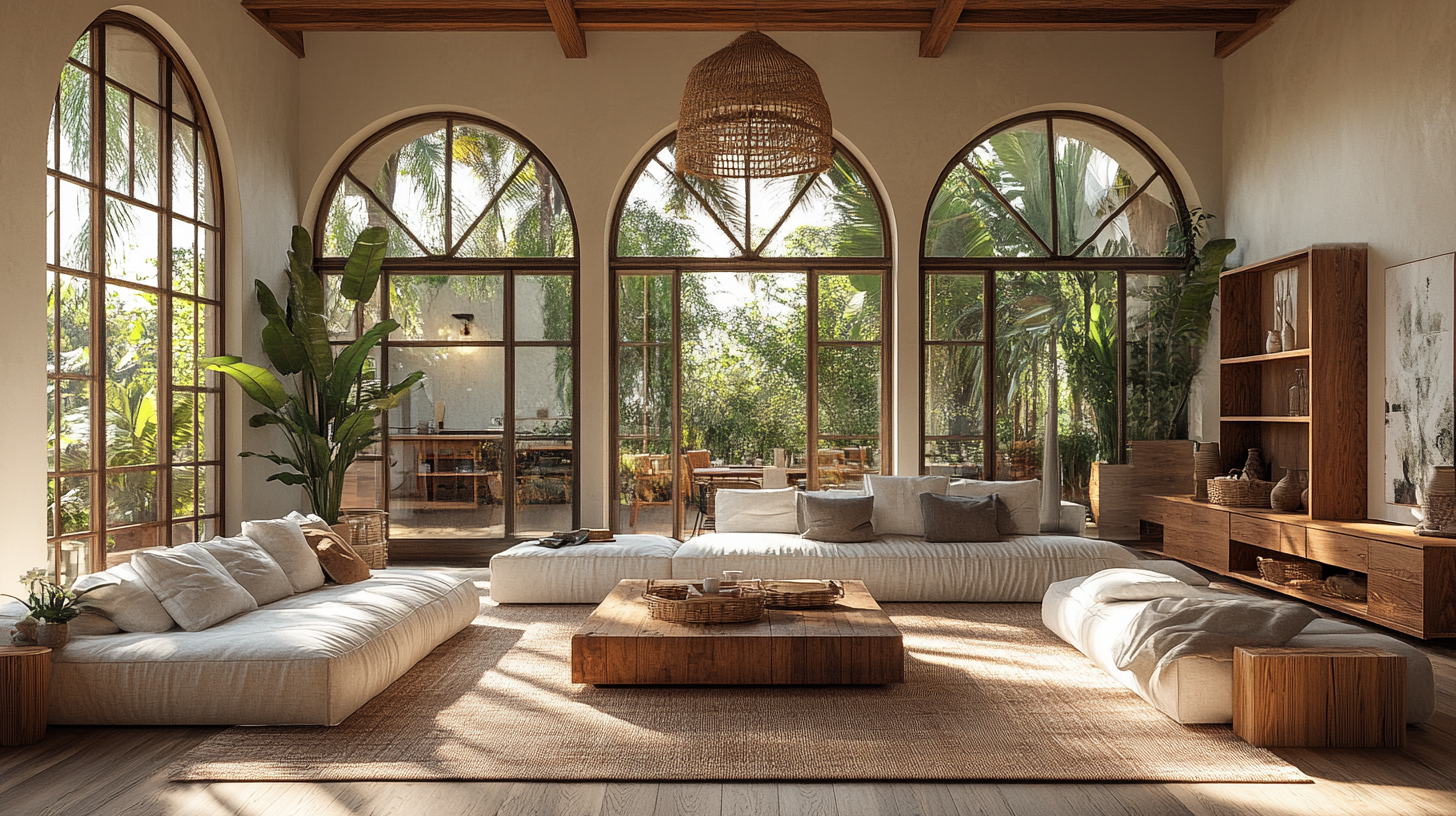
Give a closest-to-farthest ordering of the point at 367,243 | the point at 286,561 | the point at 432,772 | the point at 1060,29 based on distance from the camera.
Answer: the point at 432,772
the point at 286,561
the point at 367,243
the point at 1060,29

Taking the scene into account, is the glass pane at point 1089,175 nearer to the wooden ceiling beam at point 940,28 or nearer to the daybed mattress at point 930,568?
the wooden ceiling beam at point 940,28

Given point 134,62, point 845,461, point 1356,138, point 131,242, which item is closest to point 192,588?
point 131,242

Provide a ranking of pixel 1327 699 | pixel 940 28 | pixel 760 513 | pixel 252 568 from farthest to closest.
Answer: pixel 940 28, pixel 760 513, pixel 252 568, pixel 1327 699

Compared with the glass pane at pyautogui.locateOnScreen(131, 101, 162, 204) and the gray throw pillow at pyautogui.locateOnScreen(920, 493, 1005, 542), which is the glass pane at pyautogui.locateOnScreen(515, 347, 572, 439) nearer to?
the glass pane at pyautogui.locateOnScreen(131, 101, 162, 204)

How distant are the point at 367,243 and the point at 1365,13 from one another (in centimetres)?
756

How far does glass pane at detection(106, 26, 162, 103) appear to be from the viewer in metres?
6.49

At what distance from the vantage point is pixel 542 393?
898 cm

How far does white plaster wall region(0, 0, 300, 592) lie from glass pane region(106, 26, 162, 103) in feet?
0.57

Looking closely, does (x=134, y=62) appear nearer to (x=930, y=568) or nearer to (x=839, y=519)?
(x=839, y=519)

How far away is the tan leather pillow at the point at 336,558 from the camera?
5473mm

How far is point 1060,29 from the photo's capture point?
859 centimetres

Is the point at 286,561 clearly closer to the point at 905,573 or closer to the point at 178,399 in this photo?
the point at 178,399

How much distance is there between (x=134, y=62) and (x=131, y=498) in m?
2.97

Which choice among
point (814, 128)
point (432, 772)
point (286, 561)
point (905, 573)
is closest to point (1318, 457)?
point (905, 573)
